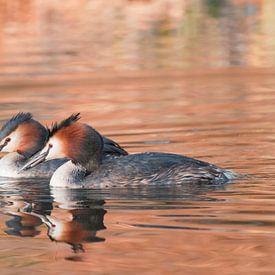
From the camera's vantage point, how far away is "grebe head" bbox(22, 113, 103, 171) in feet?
36.1

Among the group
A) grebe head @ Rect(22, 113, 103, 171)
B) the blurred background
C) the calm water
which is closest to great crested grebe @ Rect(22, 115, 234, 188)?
grebe head @ Rect(22, 113, 103, 171)

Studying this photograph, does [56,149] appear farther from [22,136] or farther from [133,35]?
[133,35]

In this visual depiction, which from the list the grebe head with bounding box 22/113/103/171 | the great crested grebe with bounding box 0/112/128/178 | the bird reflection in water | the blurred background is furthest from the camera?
the blurred background

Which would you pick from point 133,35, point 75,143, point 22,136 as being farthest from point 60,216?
point 133,35

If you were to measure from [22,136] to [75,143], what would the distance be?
178 centimetres

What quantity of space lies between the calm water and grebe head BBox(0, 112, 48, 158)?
0.70m

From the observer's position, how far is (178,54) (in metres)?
23.8

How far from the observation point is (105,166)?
11.1 metres

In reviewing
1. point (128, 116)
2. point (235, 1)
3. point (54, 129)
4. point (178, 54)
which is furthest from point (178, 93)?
point (235, 1)

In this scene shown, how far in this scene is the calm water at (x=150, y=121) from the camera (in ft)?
27.1

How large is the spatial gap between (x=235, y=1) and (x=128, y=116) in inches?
832

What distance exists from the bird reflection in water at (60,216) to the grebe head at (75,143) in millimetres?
340

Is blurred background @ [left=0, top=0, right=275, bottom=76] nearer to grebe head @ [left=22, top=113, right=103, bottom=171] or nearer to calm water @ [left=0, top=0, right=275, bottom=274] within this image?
calm water @ [left=0, top=0, right=275, bottom=274]

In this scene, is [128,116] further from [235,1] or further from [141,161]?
[235,1]
